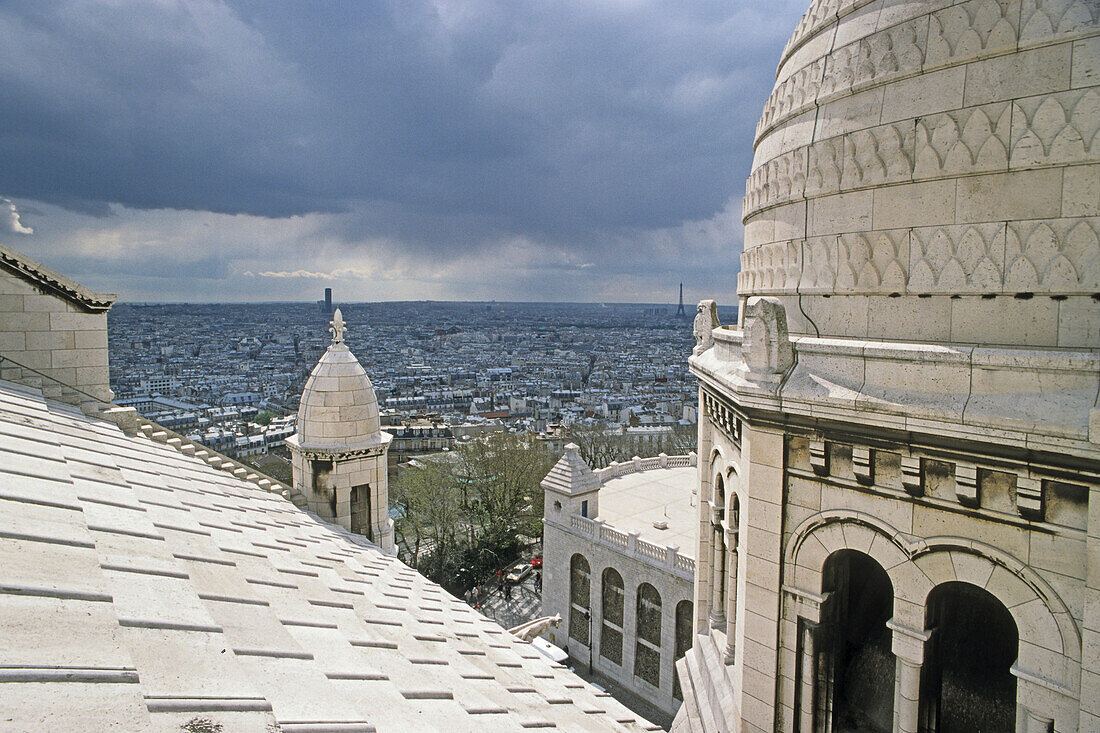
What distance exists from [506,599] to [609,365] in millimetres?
137877

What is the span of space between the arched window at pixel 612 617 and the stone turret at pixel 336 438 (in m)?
13.9

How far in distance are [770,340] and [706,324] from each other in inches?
136

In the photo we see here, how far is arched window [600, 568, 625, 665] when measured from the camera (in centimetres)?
2650

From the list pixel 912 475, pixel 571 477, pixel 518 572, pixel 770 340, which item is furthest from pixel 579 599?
pixel 912 475

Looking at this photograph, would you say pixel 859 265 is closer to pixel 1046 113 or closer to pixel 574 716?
pixel 1046 113

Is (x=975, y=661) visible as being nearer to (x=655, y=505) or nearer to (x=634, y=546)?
(x=634, y=546)

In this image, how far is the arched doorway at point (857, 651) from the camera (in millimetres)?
6574

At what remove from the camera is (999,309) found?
5160mm

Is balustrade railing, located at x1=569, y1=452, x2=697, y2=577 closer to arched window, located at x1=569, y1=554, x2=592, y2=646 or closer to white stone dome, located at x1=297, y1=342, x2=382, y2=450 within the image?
arched window, located at x1=569, y1=554, x2=592, y2=646

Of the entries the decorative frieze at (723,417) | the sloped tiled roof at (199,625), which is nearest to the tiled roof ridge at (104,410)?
the sloped tiled roof at (199,625)

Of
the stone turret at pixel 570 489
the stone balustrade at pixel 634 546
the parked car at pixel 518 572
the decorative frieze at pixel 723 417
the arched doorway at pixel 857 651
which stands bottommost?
the parked car at pixel 518 572

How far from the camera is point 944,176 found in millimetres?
5395

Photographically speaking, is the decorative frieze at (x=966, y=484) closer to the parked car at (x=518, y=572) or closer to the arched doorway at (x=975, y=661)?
the arched doorway at (x=975, y=661)

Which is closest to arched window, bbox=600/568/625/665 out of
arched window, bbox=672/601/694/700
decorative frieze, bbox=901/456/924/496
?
arched window, bbox=672/601/694/700
